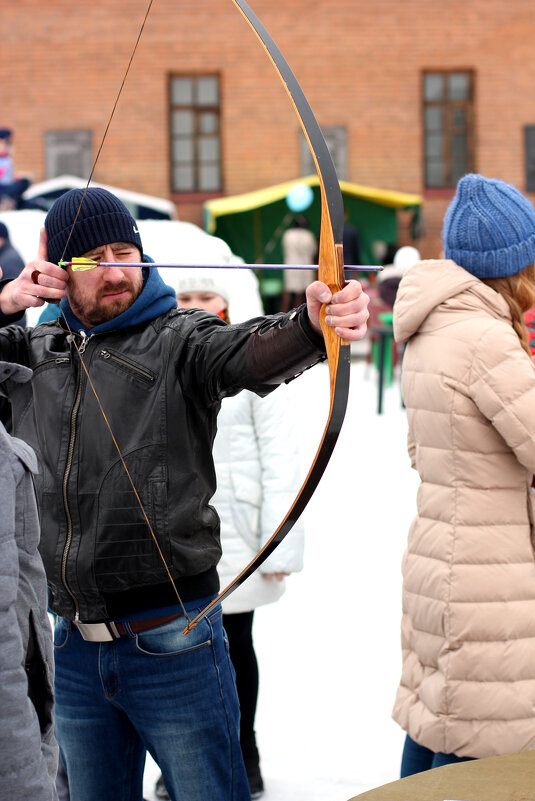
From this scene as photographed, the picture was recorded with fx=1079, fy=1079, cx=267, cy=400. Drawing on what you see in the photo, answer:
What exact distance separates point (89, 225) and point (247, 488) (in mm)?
974

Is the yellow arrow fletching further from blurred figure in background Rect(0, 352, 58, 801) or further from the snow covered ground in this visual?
the snow covered ground

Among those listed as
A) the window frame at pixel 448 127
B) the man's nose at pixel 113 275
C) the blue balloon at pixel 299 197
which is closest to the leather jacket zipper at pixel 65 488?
the man's nose at pixel 113 275

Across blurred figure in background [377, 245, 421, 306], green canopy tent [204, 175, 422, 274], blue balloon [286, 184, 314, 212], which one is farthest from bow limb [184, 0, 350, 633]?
green canopy tent [204, 175, 422, 274]

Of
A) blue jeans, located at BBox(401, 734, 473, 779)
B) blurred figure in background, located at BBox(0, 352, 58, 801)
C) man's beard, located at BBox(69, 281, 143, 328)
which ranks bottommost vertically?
blue jeans, located at BBox(401, 734, 473, 779)

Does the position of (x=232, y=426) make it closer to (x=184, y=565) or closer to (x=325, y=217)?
(x=184, y=565)

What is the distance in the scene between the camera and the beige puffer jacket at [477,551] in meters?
Answer: 1.98

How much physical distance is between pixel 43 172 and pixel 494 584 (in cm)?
1465

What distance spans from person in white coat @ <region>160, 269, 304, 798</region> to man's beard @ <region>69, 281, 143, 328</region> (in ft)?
2.50

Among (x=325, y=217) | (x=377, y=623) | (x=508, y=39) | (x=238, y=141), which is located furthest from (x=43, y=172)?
(x=325, y=217)

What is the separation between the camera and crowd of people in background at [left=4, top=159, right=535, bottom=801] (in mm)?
1579

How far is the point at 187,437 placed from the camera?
1.73 meters

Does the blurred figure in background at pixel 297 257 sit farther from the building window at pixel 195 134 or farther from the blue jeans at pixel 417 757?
the blue jeans at pixel 417 757

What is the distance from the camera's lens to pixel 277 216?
14430mm

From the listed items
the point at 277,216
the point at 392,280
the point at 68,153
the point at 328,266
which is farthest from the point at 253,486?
the point at 68,153
